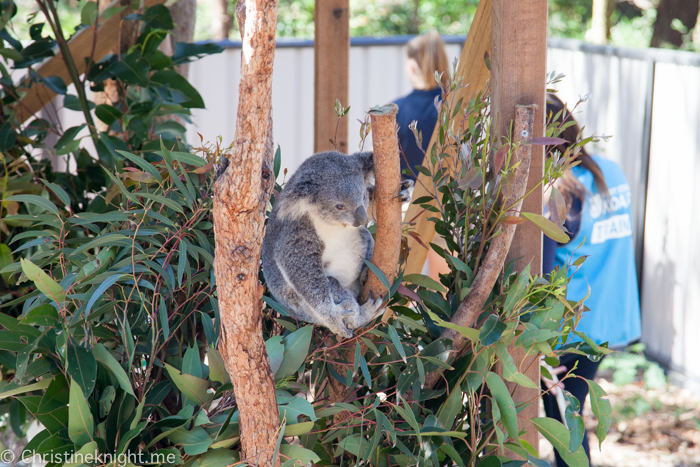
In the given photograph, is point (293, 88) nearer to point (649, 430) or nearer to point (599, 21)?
point (649, 430)

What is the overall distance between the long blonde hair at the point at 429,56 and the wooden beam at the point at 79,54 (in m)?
1.56

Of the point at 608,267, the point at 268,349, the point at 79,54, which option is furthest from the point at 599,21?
the point at 268,349

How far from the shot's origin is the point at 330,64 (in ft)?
6.65

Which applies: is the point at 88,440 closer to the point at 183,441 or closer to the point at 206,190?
the point at 183,441

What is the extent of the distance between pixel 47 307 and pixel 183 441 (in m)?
0.38

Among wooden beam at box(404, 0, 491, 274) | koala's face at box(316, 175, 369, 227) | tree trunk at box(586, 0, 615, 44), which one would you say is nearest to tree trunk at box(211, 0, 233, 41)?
tree trunk at box(586, 0, 615, 44)

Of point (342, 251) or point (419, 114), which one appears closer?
point (342, 251)

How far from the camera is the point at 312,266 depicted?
1128 millimetres

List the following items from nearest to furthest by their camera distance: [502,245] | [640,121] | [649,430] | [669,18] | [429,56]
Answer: [502,245]
[649,430]
[429,56]
[640,121]
[669,18]

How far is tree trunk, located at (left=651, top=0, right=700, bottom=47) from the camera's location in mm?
6926

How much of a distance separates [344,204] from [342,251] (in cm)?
15

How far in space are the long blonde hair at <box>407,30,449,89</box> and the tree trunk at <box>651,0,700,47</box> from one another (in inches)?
194
